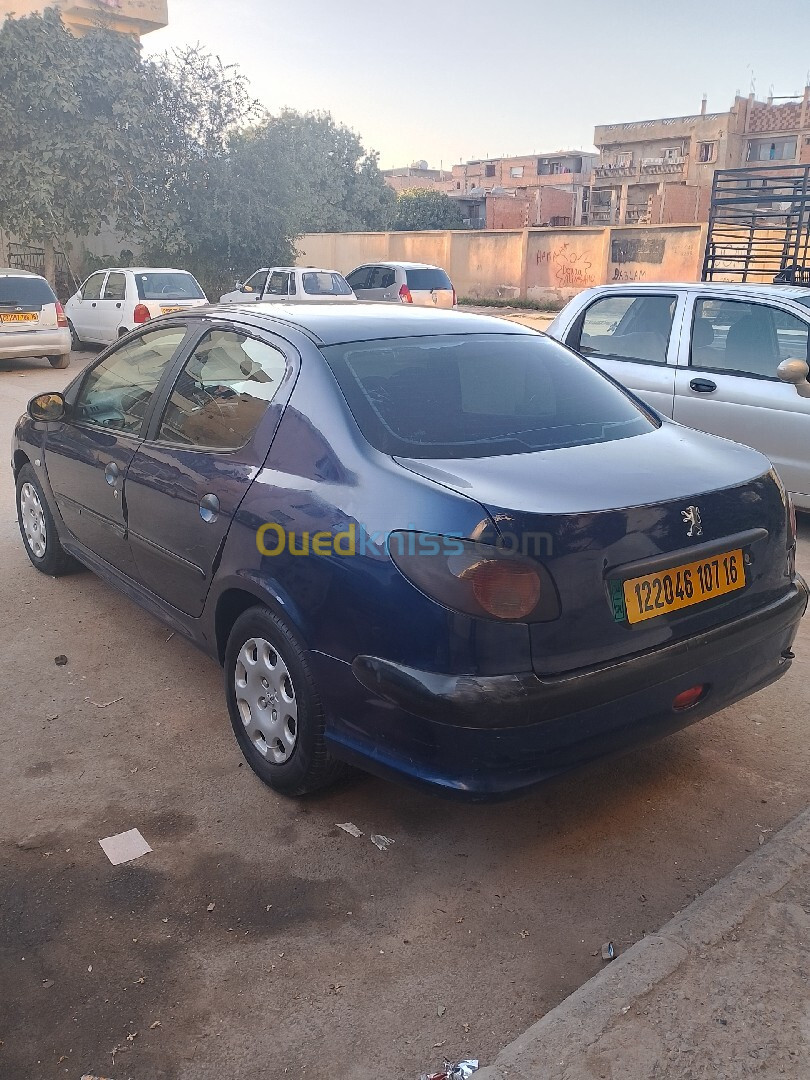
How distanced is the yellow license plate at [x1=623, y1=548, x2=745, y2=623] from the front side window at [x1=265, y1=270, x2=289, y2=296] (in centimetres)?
1558

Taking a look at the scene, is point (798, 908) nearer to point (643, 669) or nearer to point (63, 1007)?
point (643, 669)

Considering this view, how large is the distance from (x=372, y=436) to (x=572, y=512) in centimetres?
72

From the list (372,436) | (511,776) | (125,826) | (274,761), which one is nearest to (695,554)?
(511,776)

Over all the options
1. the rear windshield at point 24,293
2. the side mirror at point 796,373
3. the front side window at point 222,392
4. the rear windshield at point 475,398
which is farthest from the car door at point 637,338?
the rear windshield at point 24,293

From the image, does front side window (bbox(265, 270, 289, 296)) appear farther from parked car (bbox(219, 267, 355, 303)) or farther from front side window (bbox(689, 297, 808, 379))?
front side window (bbox(689, 297, 808, 379))

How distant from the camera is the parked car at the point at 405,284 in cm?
1880

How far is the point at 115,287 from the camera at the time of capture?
1594 centimetres

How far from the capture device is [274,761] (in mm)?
3221

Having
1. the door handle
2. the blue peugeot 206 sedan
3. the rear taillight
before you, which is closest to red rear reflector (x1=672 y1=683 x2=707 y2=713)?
the blue peugeot 206 sedan

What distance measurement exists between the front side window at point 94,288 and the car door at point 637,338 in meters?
11.7

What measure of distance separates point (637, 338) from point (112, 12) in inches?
1368

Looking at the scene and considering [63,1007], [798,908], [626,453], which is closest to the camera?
[63,1007]

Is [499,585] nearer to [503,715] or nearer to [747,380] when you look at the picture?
[503,715]

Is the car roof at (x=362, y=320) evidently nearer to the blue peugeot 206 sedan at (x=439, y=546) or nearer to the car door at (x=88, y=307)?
the blue peugeot 206 sedan at (x=439, y=546)
